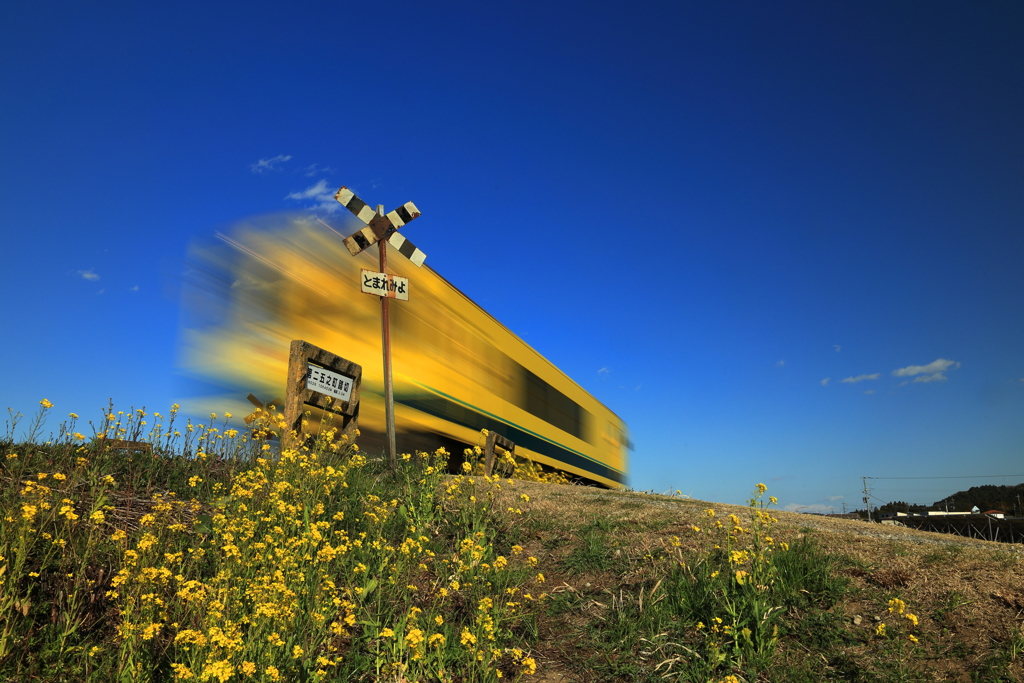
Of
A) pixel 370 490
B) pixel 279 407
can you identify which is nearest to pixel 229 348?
pixel 279 407

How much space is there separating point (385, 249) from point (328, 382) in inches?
80.7

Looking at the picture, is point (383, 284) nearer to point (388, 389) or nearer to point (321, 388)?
point (388, 389)

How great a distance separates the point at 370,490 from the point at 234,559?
2.34 metres

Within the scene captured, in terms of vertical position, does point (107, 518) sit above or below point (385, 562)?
above

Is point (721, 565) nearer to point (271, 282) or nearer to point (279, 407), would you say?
point (279, 407)

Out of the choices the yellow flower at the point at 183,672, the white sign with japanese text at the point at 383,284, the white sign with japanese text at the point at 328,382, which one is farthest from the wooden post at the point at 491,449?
the yellow flower at the point at 183,672

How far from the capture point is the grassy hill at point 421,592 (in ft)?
11.1

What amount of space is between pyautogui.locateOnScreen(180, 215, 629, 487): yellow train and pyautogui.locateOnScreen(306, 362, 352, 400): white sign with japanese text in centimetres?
81

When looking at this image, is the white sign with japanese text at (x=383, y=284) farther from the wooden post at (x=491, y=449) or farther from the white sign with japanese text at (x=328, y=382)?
the wooden post at (x=491, y=449)

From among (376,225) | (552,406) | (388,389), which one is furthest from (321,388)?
(552,406)

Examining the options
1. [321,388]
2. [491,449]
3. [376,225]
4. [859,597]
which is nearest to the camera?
[859,597]

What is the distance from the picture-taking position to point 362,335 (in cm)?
884

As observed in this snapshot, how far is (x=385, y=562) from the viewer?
4.18m

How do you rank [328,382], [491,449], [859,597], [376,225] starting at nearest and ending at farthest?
[859,597]
[328,382]
[376,225]
[491,449]
